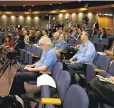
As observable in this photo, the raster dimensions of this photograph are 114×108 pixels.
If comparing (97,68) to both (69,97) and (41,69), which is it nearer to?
(41,69)

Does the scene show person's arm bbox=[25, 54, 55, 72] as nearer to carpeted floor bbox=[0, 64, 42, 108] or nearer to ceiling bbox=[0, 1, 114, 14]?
carpeted floor bbox=[0, 64, 42, 108]

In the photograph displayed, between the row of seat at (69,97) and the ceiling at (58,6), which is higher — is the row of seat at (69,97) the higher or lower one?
the lower one

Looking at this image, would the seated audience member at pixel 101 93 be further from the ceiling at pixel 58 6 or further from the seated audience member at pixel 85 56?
the ceiling at pixel 58 6

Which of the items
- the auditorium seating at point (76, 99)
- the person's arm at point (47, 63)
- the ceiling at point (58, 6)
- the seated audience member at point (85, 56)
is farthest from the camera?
the ceiling at point (58, 6)

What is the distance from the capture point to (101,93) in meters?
2.71

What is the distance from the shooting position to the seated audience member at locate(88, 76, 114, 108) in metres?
2.59

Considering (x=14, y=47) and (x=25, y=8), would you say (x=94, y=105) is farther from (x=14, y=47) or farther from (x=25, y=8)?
(x=25, y=8)

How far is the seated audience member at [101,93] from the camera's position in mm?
2586

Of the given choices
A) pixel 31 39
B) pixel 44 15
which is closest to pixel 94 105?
pixel 31 39

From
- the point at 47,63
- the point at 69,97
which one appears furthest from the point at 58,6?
the point at 69,97

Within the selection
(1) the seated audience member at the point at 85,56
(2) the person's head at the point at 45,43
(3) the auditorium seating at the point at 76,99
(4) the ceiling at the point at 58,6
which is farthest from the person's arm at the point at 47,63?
(4) the ceiling at the point at 58,6

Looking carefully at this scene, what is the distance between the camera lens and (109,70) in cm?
398

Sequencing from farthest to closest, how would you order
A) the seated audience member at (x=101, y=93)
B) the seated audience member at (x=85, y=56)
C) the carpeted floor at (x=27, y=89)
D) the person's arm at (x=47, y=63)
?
the seated audience member at (x=85, y=56), the carpeted floor at (x=27, y=89), the person's arm at (x=47, y=63), the seated audience member at (x=101, y=93)

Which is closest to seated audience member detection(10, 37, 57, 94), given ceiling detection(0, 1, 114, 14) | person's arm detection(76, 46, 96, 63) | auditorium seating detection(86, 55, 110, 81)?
auditorium seating detection(86, 55, 110, 81)
